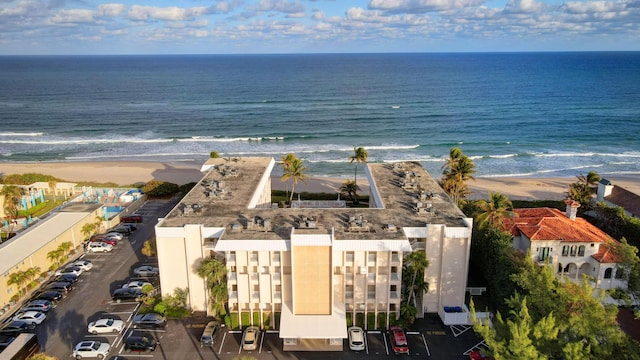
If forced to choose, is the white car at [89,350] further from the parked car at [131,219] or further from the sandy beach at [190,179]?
the sandy beach at [190,179]

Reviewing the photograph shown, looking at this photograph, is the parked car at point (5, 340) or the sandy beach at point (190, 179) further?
the sandy beach at point (190, 179)

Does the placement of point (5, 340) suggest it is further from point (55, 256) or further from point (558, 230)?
point (558, 230)

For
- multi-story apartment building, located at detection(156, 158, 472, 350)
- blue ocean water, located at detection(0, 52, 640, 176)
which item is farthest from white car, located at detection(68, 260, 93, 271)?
blue ocean water, located at detection(0, 52, 640, 176)

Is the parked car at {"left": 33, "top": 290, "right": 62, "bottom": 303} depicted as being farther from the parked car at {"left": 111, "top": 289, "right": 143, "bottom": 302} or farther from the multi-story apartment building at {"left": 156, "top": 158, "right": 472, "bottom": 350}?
the multi-story apartment building at {"left": 156, "top": 158, "right": 472, "bottom": 350}

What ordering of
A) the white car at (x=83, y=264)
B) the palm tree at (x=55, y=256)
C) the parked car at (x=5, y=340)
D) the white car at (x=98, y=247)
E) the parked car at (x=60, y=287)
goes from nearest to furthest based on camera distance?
1. the parked car at (x=5, y=340)
2. the parked car at (x=60, y=287)
3. the palm tree at (x=55, y=256)
4. the white car at (x=83, y=264)
5. the white car at (x=98, y=247)

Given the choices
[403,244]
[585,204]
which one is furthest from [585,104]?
[403,244]

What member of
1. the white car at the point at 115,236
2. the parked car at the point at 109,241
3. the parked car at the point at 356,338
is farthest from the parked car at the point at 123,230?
the parked car at the point at 356,338
